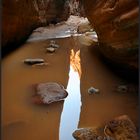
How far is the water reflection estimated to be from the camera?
3.49m

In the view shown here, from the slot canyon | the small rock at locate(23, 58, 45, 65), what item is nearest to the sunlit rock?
the slot canyon

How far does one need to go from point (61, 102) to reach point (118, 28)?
1.54 m

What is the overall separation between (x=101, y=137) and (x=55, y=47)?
448 centimetres

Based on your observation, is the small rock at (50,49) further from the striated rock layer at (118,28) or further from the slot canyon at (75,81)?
the striated rock layer at (118,28)

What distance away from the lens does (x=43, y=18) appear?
34.6 feet

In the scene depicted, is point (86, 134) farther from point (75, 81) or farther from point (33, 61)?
point (33, 61)

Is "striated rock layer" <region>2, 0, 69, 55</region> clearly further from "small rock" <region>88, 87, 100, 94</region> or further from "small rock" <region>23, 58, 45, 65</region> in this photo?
"small rock" <region>88, 87, 100, 94</region>

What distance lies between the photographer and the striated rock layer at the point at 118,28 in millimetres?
4395

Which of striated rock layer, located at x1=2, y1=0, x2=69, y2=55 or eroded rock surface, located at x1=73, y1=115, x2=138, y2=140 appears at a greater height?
striated rock layer, located at x1=2, y1=0, x2=69, y2=55

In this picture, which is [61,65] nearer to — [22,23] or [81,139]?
[22,23]

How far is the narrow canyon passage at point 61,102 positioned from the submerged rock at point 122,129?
0.98 feet

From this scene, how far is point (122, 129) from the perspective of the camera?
3188 mm

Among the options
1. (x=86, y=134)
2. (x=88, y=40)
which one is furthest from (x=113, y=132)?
(x=88, y=40)

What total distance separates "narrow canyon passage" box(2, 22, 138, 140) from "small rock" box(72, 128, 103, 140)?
84mm
